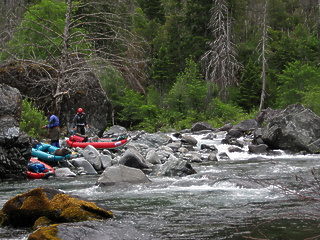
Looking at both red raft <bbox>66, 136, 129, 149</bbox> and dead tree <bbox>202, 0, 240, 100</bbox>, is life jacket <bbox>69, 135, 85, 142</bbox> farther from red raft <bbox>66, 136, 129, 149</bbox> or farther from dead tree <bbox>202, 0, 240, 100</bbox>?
dead tree <bbox>202, 0, 240, 100</bbox>

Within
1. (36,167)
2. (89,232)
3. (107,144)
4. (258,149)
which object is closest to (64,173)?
(36,167)

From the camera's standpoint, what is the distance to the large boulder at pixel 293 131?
634 inches

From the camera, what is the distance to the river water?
16.4 feet

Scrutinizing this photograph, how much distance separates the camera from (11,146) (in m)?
10.4

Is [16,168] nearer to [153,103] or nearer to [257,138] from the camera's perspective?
[257,138]

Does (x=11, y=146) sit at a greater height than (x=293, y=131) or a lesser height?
greater

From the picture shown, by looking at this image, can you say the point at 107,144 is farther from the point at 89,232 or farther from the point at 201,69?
the point at 201,69

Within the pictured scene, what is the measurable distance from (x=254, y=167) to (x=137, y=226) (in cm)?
702

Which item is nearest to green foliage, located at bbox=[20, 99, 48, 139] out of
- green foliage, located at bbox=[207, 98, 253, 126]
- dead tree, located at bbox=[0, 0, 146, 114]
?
dead tree, located at bbox=[0, 0, 146, 114]

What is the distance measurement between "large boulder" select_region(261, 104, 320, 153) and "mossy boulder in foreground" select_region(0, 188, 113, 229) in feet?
39.1

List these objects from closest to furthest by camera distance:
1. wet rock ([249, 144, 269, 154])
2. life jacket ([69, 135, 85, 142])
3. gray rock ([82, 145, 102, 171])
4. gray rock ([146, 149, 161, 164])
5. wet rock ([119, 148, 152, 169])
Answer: wet rock ([119, 148, 152, 169]), gray rock ([82, 145, 102, 171]), gray rock ([146, 149, 161, 164]), life jacket ([69, 135, 85, 142]), wet rock ([249, 144, 269, 154])

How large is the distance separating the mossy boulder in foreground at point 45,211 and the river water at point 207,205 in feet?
0.71

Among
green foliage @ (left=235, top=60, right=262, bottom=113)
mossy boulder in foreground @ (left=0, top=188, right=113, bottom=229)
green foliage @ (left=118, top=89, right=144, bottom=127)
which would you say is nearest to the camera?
mossy boulder in foreground @ (left=0, top=188, right=113, bottom=229)

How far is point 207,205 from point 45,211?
2.62 meters
